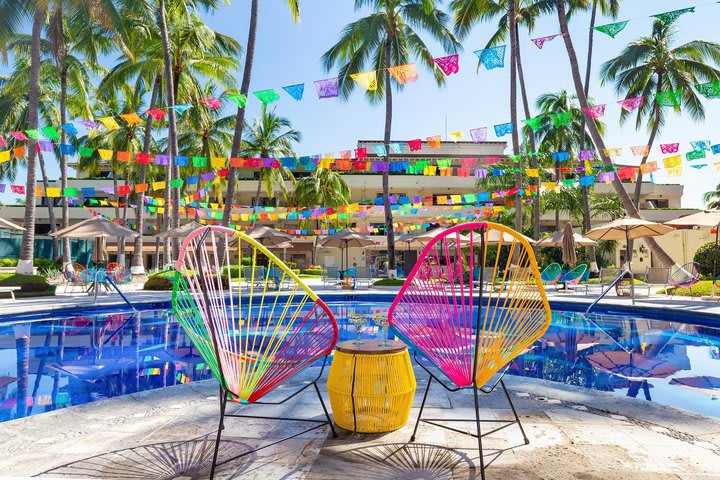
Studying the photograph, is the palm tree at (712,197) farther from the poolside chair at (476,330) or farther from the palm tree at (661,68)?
the poolside chair at (476,330)

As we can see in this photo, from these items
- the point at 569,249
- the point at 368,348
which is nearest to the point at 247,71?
the point at 569,249

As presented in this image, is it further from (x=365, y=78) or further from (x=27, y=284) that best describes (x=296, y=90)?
(x=27, y=284)

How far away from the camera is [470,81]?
59.6 feet

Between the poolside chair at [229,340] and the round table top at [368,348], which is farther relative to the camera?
the round table top at [368,348]

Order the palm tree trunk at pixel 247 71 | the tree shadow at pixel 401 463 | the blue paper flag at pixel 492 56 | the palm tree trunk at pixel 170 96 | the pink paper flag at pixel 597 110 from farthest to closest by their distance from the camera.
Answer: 1. the palm tree trunk at pixel 170 96
2. the palm tree trunk at pixel 247 71
3. the pink paper flag at pixel 597 110
4. the blue paper flag at pixel 492 56
5. the tree shadow at pixel 401 463

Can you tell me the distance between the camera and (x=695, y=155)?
14.0m

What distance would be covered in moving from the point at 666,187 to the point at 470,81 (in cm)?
2637

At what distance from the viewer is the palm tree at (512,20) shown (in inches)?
714

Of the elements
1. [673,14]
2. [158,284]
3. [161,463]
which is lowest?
[158,284]

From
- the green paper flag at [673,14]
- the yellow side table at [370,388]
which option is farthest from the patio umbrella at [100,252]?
the green paper flag at [673,14]

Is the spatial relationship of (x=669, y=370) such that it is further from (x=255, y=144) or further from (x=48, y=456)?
(x=255, y=144)

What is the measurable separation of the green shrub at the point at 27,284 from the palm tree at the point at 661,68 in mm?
22879

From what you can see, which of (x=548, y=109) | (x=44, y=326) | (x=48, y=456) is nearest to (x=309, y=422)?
(x=48, y=456)

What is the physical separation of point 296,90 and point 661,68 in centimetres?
1783
